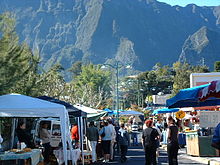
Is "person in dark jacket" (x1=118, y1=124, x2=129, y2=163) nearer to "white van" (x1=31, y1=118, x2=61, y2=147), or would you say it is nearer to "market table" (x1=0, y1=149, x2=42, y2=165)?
"white van" (x1=31, y1=118, x2=61, y2=147)

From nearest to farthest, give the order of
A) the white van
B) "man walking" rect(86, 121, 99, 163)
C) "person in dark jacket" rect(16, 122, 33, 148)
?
"person in dark jacket" rect(16, 122, 33, 148) < "man walking" rect(86, 121, 99, 163) < the white van

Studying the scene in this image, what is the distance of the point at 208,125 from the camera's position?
62.2 feet

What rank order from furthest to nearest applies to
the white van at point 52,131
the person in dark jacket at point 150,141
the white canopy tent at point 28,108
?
the white van at point 52,131 < the person in dark jacket at point 150,141 < the white canopy tent at point 28,108

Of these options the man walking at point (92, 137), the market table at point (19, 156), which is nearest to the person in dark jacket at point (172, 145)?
the market table at point (19, 156)

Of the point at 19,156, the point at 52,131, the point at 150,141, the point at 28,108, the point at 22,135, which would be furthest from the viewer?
the point at 52,131

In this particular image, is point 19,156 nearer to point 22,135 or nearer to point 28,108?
point 28,108

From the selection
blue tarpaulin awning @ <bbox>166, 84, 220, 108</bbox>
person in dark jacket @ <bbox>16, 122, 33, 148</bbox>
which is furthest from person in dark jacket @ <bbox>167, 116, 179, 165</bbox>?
person in dark jacket @ <bbox>16, 122, 33, 148</bbox>

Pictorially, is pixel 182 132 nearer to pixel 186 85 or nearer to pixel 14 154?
pixel 14 154

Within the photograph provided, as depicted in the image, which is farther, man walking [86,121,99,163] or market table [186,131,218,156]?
market table [186,131,218,156]

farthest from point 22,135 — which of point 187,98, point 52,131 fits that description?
point 52,131

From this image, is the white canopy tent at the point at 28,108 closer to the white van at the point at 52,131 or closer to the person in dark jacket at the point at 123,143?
the person in dark jacket at the point at 123,143

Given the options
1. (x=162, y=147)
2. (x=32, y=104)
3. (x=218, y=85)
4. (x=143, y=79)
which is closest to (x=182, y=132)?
(x=162, y=147)

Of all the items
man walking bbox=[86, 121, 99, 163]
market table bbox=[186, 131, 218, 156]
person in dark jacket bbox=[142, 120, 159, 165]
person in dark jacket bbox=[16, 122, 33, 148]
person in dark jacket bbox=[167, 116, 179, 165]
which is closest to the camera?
person in dark jacket bbox=[167, 116, 179, 165]

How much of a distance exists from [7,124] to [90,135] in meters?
4.84
